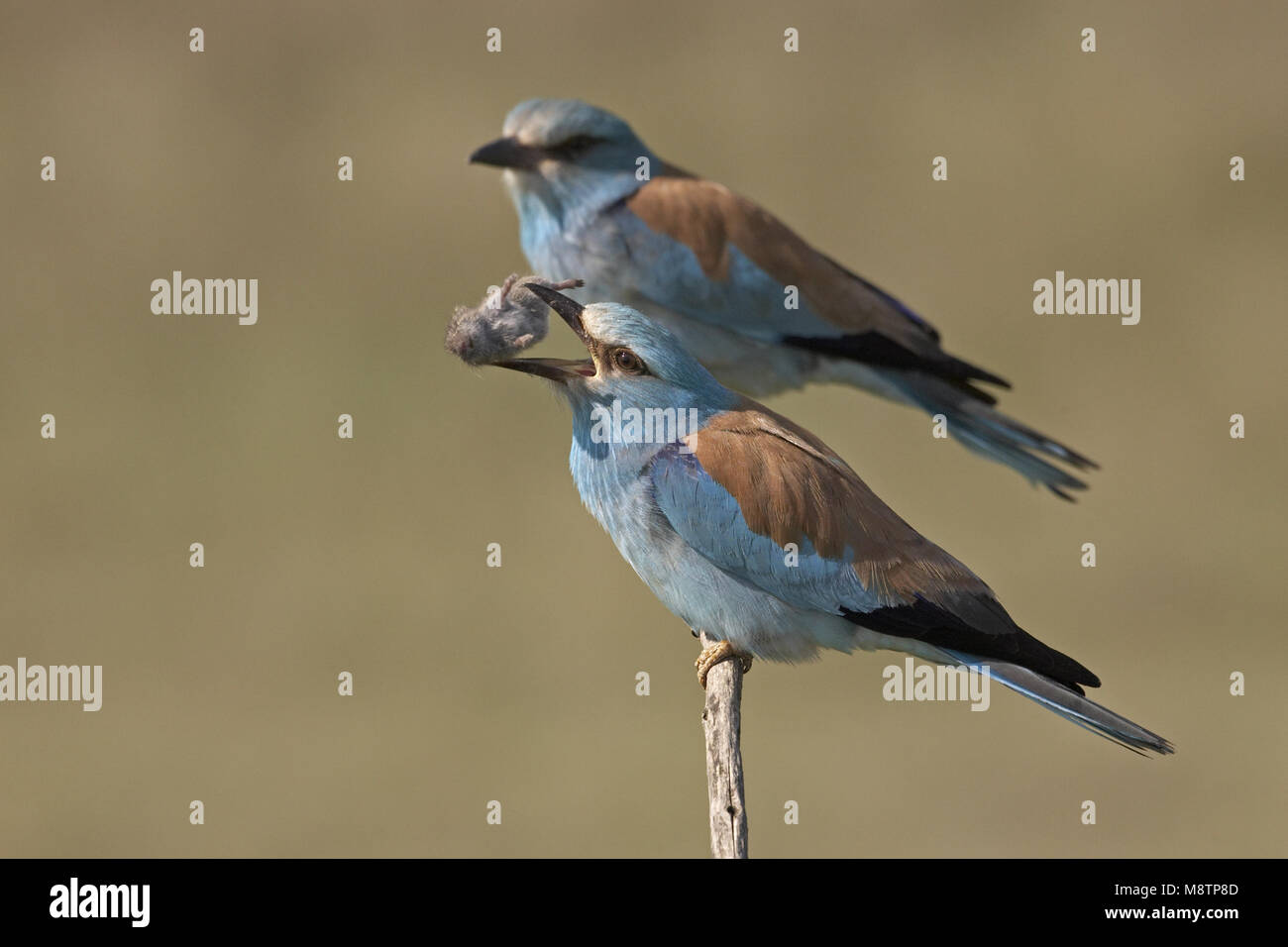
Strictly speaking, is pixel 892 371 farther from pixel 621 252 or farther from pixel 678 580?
pixel 678 580

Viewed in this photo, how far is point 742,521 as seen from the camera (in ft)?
16.0

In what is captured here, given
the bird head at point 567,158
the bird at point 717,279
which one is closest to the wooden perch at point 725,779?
the bird at point 717,279

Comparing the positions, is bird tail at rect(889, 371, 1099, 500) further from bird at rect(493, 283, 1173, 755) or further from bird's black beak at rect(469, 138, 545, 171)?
bird at rect(493, 283, 1173, 755)

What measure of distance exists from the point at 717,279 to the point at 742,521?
275 centimetres

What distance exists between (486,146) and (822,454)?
3071 millimetres

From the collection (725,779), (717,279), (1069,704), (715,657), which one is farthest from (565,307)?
(717,279)

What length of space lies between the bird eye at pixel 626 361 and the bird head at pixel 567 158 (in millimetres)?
2636

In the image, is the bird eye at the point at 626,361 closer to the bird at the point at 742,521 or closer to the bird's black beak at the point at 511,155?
the bird at the point at 742,521

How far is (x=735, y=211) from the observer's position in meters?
7.67

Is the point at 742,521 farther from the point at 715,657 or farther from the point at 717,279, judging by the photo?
the point at 717,279

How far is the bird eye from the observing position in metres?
4.89

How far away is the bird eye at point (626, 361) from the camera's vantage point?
489 centimetres

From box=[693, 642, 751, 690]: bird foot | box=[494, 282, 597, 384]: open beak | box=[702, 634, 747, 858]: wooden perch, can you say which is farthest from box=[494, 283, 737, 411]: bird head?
box=[702, 634, 747, 858]: wooden perch

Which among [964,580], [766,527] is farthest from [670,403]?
[964,580]
